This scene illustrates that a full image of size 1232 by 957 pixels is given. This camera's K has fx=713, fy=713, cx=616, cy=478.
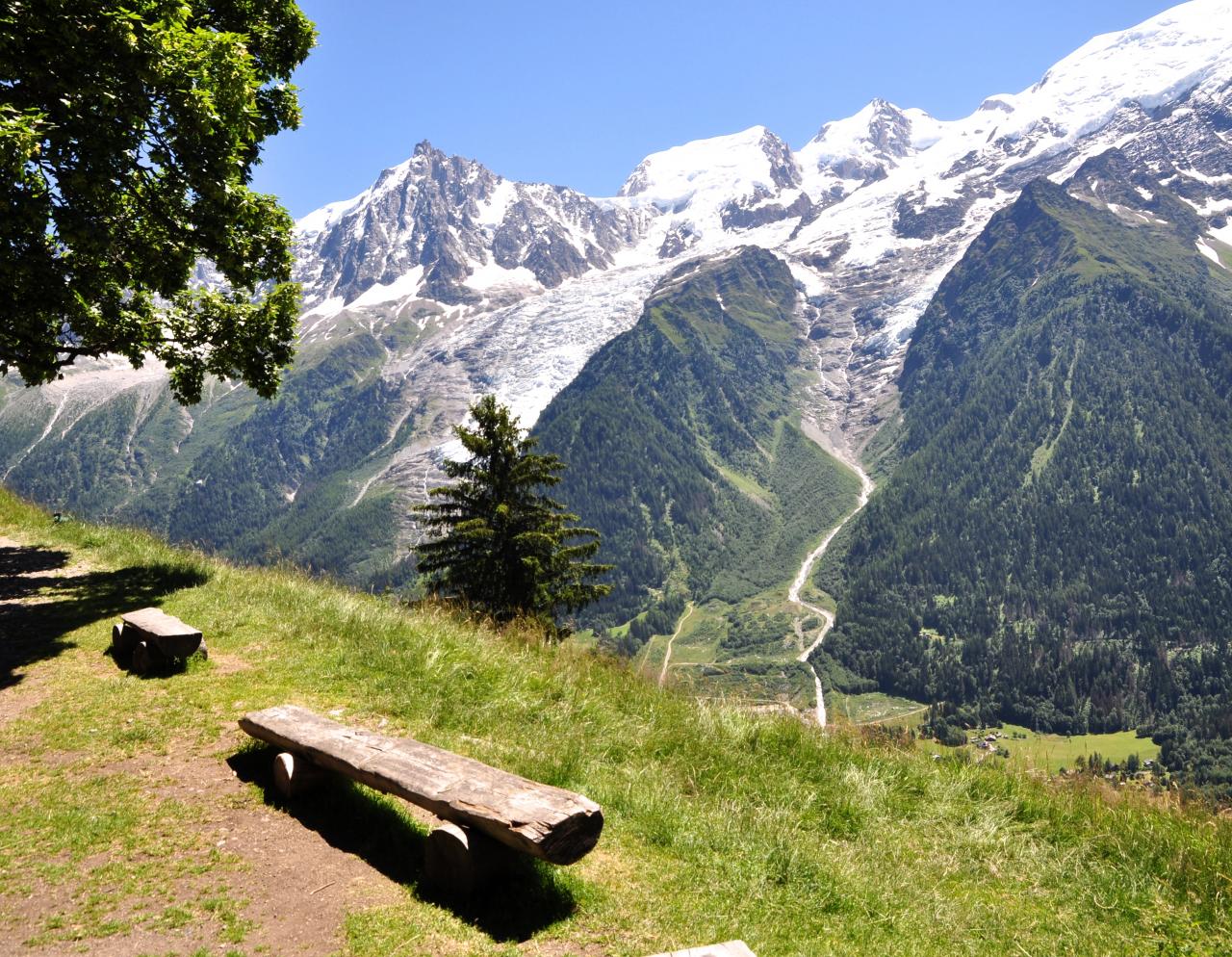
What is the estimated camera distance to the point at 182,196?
41.0ft

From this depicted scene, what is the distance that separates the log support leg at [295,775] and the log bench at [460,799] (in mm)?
11

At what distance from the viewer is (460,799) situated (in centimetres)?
668

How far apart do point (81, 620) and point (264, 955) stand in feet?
37.6

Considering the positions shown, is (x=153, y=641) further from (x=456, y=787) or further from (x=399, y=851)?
(x=456, y=787)

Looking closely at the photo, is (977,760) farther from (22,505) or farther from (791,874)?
(22,505)

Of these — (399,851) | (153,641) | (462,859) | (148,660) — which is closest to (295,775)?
(399,851)

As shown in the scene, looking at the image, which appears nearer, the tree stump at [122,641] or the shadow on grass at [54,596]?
the tree stump at [122,641]

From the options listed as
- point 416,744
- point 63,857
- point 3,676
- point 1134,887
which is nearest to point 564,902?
point 416,744

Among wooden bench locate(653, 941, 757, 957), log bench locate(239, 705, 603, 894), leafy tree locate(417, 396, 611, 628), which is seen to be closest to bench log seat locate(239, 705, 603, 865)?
log bench locate(239, 705, 603, 894)

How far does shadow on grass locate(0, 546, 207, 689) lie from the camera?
13008mm

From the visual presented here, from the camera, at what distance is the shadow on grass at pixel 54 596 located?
42.7 ft

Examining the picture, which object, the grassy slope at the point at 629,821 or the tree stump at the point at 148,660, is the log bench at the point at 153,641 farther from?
the grassy slope at the point at 629,821

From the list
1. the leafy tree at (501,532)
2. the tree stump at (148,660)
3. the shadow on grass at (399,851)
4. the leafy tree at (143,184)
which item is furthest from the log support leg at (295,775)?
the leafy tree at (501,532)

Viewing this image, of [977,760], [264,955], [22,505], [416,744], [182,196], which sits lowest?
[977,760]
